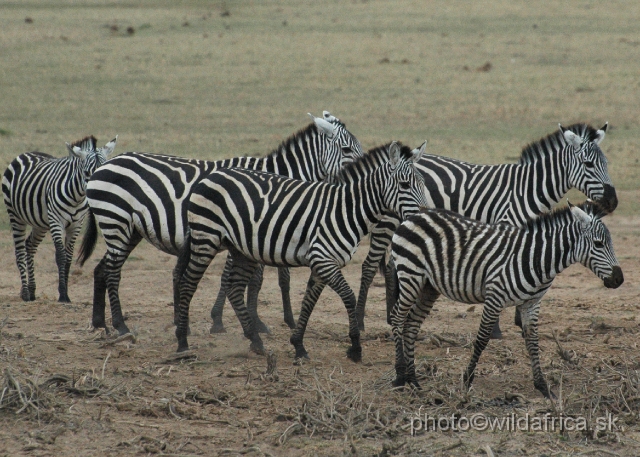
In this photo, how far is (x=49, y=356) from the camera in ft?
24.3

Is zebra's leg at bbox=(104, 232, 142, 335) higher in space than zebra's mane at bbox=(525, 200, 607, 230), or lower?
lower

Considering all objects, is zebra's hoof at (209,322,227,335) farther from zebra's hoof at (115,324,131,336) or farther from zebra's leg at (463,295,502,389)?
zebra's leg at (463,295,502,389)

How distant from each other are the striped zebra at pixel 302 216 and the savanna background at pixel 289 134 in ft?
2.57

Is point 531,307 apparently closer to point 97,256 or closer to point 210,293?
point 210,293

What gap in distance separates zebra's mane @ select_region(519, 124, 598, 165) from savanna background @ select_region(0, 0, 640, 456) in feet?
5.21

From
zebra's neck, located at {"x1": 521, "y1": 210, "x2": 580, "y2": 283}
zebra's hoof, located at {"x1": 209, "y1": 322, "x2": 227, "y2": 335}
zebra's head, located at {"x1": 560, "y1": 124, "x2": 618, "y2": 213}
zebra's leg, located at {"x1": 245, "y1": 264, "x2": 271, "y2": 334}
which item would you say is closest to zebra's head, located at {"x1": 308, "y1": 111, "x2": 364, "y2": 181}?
zebra's leg, located at {"x1": 245, "y1": 264, "x2": 271, "y2": 334}

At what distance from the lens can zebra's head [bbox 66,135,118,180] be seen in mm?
9773

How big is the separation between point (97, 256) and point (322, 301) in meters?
3.29

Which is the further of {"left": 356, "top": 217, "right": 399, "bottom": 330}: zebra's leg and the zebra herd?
{"left": 356, "top": 217, "right": 399, "bottom": 330}: zebra's leg

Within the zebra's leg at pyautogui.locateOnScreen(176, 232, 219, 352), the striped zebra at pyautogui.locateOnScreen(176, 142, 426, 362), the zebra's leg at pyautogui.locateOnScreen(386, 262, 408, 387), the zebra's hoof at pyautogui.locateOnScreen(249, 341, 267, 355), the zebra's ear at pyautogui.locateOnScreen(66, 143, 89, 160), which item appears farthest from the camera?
the zebra's ear at pyautogui.locateOnScreen(66, 143, 89, 160)

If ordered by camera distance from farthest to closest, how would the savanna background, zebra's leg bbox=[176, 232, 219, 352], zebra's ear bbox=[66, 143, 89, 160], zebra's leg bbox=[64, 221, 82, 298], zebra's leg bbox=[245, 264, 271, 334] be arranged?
zebra's ear bbox=[66, 143, 89, 160]
zebra's leg bbox=[64, 221, 82, 298]
zebra's leg bbox=[245, 264, 271, 334]
zebra's leg bbox=[176, 232, 219, 352]
the savanna background

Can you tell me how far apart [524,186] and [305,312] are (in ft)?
8.54

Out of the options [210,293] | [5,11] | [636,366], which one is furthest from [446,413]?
[5,11]

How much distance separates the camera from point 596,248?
649 cm
